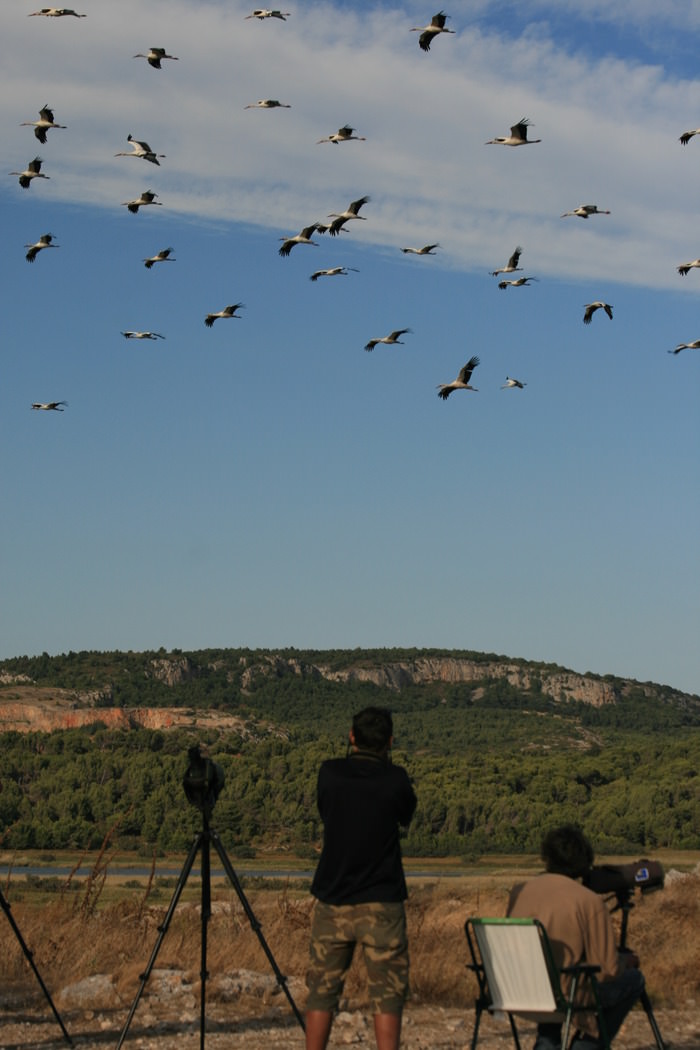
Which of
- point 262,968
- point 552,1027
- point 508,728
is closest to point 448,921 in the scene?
point 262,968

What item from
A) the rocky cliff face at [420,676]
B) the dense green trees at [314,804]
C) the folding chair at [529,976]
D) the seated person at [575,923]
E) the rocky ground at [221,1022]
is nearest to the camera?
the folding chair at [529,976]

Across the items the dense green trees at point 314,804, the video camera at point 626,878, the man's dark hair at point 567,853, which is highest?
the man's dark hair at point 567,853

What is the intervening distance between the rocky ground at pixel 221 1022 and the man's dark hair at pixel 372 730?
277 centimetres

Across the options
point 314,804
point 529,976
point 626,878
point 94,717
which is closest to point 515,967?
point 529,976

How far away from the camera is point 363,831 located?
730 centimetres

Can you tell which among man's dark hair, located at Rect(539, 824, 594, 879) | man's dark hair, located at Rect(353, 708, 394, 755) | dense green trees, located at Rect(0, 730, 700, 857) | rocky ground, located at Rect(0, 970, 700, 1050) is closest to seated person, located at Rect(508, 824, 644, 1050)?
man's dark hair, located at Rect(539, 824, 594, 879)

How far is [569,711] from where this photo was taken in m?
170

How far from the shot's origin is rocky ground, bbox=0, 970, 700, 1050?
9383mm

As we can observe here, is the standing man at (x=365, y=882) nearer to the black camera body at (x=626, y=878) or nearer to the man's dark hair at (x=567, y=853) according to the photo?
the man's dark hair at (x=567, y=853)

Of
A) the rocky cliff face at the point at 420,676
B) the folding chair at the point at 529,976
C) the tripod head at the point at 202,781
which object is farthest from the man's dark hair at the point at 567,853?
the rocky cliff face at the point at 420,676

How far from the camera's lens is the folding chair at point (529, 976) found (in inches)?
265

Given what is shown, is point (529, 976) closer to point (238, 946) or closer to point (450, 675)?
point (238, 946)

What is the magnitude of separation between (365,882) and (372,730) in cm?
75

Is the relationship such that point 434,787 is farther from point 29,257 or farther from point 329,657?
point 329,657
